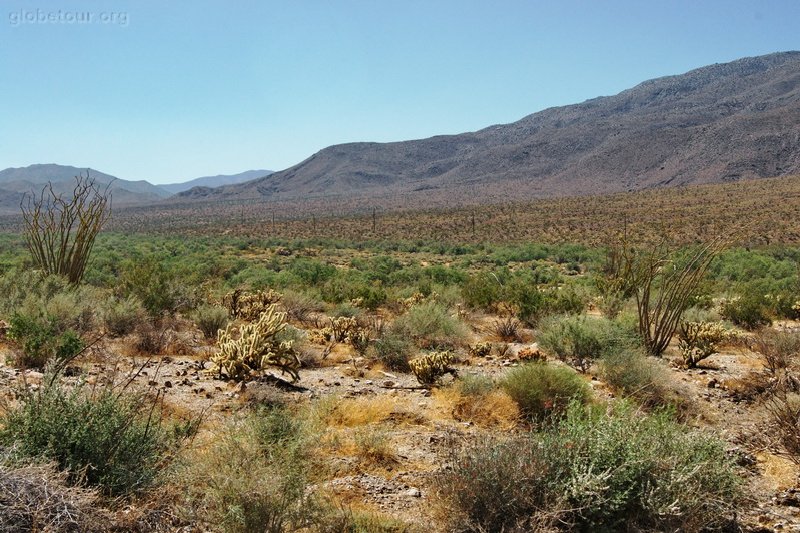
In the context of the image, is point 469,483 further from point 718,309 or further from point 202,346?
point 718,309

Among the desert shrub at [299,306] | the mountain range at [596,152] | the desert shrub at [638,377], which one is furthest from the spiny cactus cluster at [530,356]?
the mountain range at [596,152]

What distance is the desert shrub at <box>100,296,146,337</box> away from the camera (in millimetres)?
9977

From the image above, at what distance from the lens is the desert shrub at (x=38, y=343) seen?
25.0 ft

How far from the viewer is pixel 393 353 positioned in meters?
9.26

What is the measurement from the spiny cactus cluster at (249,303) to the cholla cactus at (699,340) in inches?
314

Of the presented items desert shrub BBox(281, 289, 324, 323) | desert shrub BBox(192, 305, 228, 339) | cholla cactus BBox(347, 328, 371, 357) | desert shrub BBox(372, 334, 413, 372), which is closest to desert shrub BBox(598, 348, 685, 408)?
desert shrub BBox(372, 334, 413, 372)

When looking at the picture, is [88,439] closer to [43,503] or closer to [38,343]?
[43,503]

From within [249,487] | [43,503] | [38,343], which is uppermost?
[38,343]

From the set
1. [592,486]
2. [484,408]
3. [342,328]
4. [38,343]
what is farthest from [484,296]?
[592,486]

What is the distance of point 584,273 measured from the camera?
90.9 feet

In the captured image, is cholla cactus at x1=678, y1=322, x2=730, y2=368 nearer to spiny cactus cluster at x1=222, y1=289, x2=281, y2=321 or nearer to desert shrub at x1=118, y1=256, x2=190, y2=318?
spiny cactus cluster at x1=222, y1=289, x2=281, y2=321

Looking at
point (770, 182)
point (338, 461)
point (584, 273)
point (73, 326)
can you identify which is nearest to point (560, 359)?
point (338, 461)

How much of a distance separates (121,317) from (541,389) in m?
7.28

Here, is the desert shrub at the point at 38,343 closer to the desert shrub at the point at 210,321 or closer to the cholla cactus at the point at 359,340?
the desert shrub at the point at 210,321
